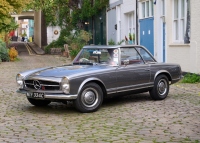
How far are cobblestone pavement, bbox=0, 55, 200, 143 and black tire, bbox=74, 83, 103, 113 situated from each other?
0.15 m

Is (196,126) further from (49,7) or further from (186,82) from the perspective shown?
(49,7)

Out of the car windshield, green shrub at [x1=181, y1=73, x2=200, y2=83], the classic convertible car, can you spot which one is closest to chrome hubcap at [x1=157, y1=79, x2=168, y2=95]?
the classic convertible car

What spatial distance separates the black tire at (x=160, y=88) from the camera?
10898 mm

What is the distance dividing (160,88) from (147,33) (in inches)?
417

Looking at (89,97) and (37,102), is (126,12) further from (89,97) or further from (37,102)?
(89,97)

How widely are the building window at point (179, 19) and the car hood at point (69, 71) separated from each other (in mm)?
7641

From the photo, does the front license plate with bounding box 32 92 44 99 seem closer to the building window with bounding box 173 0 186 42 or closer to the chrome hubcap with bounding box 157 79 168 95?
the chrome hubcap with bounding box 157 79 168 95

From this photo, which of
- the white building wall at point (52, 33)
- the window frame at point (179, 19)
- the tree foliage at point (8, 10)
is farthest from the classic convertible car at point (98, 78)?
the white building wall at point (52, 33)

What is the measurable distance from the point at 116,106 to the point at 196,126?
2.69 metres

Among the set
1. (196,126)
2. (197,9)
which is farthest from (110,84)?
(197,9)

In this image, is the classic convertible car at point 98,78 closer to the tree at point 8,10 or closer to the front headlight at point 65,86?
the front headlight at point 65,86

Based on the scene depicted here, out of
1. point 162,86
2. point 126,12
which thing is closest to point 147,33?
point 126,12

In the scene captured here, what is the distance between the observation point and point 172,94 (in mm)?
12109

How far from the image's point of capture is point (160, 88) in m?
11.0
